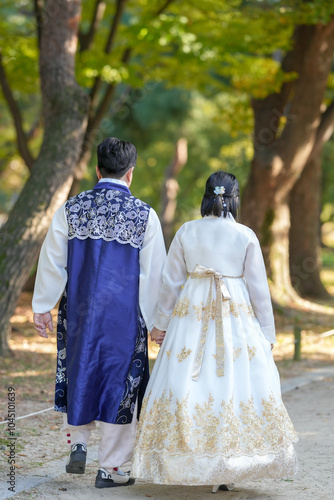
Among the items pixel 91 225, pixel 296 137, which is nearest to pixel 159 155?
pixel 296 137

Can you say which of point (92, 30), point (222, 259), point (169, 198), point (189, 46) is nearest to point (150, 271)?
point (222, 259)

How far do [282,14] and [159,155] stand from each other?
18096mm

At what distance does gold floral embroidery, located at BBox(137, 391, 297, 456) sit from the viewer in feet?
11.2

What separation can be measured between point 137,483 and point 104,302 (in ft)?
3.49

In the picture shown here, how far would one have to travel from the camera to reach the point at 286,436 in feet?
11.8

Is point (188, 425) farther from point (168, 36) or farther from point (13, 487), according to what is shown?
point (168, 36)

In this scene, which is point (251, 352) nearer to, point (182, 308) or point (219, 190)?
point (182, 308)

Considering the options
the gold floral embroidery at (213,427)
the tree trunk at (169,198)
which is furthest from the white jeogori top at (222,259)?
the tree trunk at (169,198)

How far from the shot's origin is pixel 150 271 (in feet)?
12.7

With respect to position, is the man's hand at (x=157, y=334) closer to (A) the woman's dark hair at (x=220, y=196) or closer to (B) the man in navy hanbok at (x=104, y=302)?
(B) the man in navy hanbok at (x=104, y=302)

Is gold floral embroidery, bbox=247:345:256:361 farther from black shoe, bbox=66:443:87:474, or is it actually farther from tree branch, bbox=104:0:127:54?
tree branch, bbox=104:0:127:54

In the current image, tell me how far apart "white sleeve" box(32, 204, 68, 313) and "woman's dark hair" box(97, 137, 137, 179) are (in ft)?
1.18

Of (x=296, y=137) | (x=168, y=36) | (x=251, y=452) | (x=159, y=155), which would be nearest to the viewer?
(x=251, y=452)

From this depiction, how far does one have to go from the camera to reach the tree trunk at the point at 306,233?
1490cm
